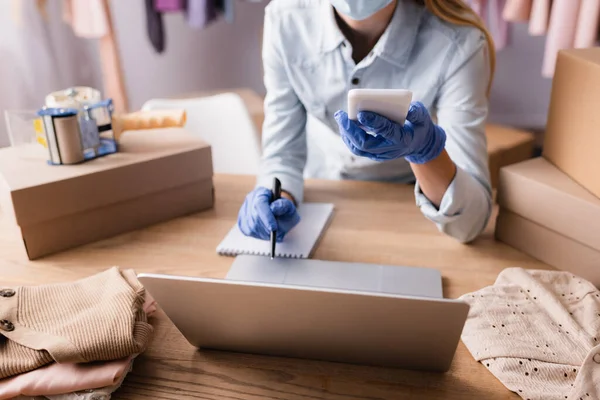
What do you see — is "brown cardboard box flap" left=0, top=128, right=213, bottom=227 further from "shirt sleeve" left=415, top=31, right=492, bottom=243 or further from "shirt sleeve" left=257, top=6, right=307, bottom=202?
"shirt sleeve" left=415, top=31, right=492, bottom=243

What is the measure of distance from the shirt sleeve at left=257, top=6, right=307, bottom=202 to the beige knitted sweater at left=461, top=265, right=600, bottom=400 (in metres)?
0.52

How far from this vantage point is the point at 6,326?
0.74 m

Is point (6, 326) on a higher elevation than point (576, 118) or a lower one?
lower

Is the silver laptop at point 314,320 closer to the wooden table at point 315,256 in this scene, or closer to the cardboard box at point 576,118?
the wooden table at point 315,256

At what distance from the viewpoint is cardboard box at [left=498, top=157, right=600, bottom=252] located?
0.93 meters

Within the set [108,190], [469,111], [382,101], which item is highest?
[382,101]

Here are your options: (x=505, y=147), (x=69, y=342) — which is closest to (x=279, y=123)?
(x=69, y=342)

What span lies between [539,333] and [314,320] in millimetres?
333

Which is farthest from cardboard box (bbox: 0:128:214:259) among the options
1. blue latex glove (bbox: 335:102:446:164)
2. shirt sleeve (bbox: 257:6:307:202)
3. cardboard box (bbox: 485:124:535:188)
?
cardboard box (bbox: 485:124:535:188)

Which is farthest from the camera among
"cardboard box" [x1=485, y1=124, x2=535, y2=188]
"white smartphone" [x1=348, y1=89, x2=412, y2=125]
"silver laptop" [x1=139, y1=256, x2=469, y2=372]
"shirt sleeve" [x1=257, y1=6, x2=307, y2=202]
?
"cardboard box" [x1=485, y1=124, x2=535, y2=188]

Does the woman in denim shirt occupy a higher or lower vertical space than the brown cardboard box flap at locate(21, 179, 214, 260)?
higher

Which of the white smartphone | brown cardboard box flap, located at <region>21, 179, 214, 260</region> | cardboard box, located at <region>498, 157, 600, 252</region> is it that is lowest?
brown cardboard box flap, located at <region>21, 179, 214, 260</region>

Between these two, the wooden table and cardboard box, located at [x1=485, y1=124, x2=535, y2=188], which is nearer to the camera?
the wooden table

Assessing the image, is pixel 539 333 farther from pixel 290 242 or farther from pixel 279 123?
pixel 279 123
